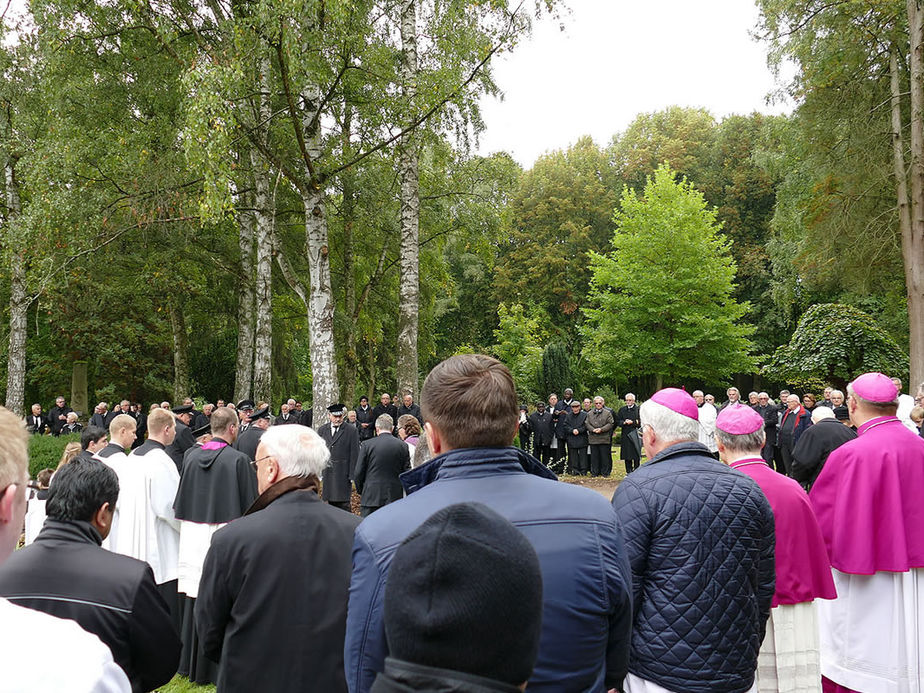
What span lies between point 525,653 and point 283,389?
29.2 metres

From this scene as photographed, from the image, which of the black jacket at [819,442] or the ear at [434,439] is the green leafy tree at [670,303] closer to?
the black jacket at [819,442]

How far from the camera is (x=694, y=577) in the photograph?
319cm

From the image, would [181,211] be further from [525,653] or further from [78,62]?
[525,653]

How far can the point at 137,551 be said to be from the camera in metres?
5.95

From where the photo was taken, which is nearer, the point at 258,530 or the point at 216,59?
the point at 258,530

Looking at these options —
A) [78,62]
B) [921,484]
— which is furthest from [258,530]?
[78,62]

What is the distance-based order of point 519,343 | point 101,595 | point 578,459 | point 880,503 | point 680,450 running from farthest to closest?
point 519,343 → point 578,459 → point 880,503 → point 680,450 → point 101,595

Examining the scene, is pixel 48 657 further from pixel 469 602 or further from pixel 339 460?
pixel 339 460

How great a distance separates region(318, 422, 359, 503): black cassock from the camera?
11.9 m

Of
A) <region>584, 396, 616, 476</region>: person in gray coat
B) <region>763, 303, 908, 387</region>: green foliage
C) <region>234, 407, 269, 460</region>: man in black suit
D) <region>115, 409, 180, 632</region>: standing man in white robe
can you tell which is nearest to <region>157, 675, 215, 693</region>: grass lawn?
<region>115, 409, 180, 632</region>: standing man in white robe

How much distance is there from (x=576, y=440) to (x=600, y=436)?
72 cm

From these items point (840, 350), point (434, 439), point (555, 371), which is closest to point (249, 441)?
point (434, 439)

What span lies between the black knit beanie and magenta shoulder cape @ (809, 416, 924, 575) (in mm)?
4131

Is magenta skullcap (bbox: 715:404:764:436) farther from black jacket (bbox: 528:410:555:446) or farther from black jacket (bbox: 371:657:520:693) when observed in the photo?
black jacket (bbox: 528:410:555:446)
